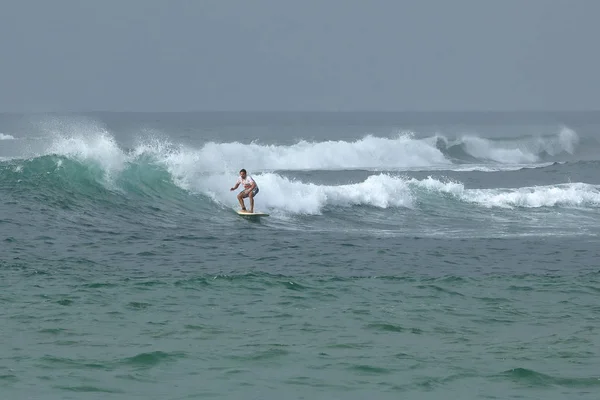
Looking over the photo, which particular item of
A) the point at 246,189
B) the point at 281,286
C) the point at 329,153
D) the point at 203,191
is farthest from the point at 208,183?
the point at 329,153

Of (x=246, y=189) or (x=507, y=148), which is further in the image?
(x=507, y=148)

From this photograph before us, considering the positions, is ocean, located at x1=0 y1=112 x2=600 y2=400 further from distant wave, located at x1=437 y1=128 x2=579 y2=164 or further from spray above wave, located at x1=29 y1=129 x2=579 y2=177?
distant wave, located at x1=437 y1=128 x2=579 y2=164

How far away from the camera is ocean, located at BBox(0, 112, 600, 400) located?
9.95 m

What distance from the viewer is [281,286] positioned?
14.5 meters

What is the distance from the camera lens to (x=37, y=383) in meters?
9.46

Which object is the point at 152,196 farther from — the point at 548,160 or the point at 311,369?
the point at 548,160

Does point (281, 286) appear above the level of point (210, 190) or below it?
below

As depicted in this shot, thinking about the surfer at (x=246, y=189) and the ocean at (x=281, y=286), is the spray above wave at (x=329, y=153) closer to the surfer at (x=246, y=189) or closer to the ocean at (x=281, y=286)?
the ocean at (x=281, y=286)

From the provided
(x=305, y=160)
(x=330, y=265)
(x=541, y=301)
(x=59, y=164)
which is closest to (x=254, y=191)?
(x=59, y=164)

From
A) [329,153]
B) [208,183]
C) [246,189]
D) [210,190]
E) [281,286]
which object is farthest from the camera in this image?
[329,153]

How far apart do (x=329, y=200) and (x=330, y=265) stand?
10665 millimetres

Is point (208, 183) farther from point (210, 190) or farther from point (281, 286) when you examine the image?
point (281, 286)

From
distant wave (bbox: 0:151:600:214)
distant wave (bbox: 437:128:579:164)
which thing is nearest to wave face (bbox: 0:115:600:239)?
distant wave (bbox: 0:151:600:214)

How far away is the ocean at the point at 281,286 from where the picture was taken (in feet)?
32.6
